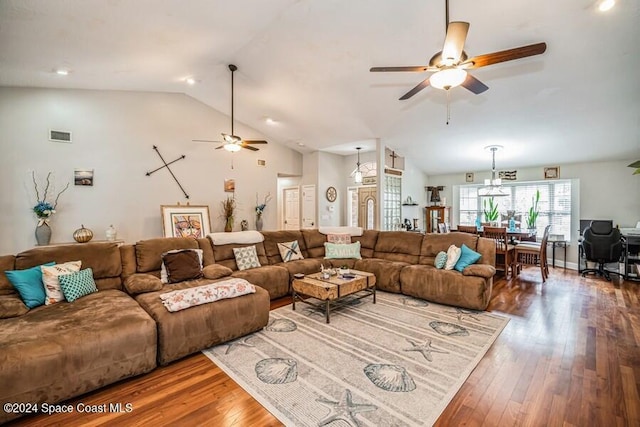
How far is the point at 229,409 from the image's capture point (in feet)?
6.53

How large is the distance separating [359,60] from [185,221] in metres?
4.29

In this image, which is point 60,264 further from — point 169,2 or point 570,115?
point 570,115

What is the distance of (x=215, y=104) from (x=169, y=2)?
11.1ft

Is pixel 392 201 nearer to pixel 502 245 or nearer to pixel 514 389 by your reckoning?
pixel 502 245

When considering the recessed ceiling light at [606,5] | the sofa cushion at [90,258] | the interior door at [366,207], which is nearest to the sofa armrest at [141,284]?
the sofa cushion at [90,258]

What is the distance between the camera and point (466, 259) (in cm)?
418

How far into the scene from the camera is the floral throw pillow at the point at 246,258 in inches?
172

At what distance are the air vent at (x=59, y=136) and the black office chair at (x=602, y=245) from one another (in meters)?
9.58

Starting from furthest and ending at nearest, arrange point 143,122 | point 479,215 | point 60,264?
point 479,215 < point 143,122 < point 60,264

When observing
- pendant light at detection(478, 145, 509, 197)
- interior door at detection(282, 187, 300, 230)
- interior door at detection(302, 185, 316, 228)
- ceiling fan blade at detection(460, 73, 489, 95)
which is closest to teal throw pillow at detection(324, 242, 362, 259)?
interior door at detection(302, 185, 316, 228)

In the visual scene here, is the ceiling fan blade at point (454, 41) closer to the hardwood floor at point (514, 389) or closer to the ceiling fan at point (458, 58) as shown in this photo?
the ceiling fan at point (458, 58)

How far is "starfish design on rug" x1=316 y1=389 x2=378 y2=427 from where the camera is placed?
187 centimetres

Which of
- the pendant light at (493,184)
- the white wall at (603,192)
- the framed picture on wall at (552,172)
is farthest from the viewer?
the framed picture on wall at (552,172)

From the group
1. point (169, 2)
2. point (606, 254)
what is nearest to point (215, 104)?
point (169, 2)
